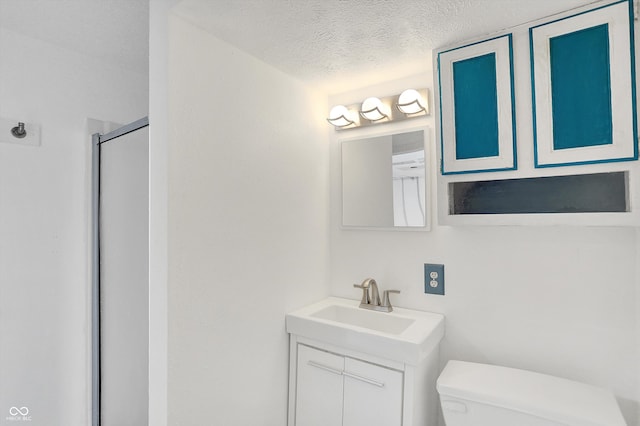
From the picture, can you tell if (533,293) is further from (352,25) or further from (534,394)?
(352,25)

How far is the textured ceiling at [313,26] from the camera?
1307mm

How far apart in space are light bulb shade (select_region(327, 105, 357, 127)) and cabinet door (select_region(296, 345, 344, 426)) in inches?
51.6

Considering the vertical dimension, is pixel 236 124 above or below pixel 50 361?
above

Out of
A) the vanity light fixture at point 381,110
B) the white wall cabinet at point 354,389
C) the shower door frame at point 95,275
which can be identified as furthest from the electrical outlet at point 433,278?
the shower door frame at point 95,275

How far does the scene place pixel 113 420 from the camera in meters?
1.91

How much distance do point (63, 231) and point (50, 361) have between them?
73cm

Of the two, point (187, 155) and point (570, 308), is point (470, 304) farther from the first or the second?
point (187, 155)

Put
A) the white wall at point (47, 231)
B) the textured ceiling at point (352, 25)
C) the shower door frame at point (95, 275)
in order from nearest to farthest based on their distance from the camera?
1. the textured ceiling at point (352, 25)
2. the white wall at point (47, 231)
3. the shower door frame at point (95, 275)

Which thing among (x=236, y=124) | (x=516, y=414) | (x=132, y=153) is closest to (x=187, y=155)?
(x=236, y=124)

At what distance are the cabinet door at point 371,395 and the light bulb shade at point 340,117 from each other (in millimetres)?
1336

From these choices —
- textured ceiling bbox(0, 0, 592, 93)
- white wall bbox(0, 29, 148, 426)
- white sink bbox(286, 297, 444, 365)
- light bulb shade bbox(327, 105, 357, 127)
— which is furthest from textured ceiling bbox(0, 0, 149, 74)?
white sink bbox(286, 297, 444, 365)

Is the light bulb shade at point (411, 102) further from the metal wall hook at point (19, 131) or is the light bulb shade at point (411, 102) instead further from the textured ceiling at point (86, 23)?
the metal wall hook at point (19, 131)

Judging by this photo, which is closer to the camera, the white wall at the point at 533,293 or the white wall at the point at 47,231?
the white wall at the point at 533,293

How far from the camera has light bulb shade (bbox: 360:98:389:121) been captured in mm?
1903
